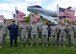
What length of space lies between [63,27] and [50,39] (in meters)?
1.40

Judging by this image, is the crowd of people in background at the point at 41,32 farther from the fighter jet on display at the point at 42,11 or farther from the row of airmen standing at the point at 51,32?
the fighter jet on display at the point at 42,11

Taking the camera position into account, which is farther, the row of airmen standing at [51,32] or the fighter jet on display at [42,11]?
the fighter jet on display at [42,11]

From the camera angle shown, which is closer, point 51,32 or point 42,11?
point 51,32

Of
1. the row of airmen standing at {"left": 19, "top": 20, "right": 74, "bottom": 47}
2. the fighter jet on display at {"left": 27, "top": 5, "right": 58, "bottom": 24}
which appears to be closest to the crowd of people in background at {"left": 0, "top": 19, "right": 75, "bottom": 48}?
the row of airmen standing at {"left": 19, "top": 20, "right": 74, "bottom": 47}

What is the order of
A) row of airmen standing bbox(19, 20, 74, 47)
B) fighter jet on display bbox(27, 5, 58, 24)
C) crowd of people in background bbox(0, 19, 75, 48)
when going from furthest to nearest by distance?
fighter jet on display bbox(27, 5, 58, 24), row of airmen standing bbox(19, 20, 74, 47), crowd of people in background bbox(0, 19, 75, 48)

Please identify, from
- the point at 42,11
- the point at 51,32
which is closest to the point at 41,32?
the point at 51,32

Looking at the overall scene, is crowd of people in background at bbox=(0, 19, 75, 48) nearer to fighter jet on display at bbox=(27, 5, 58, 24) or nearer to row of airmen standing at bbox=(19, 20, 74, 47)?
row of airmen standing at bbox=(19, 20, 74, 47)

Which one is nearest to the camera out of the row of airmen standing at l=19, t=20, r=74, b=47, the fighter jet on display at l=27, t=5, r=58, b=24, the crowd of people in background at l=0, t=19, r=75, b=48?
the crowd of people in background at l=0, t=19, r=75, b=48

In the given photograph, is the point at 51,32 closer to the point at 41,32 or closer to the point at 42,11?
the point at 41,32

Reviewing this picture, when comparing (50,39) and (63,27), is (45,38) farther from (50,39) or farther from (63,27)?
(63,27)

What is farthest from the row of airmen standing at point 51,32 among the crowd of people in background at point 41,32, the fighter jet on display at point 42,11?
the fighter jet on display at point 42,11

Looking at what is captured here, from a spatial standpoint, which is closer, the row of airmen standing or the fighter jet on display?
the row of airmen standing

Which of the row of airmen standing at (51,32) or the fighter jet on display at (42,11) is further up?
the fighter jet on display at (42,11)

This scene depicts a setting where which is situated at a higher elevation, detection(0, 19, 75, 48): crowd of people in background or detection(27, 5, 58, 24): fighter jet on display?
detection(27, 5, 58, 24): fighter jet on display
